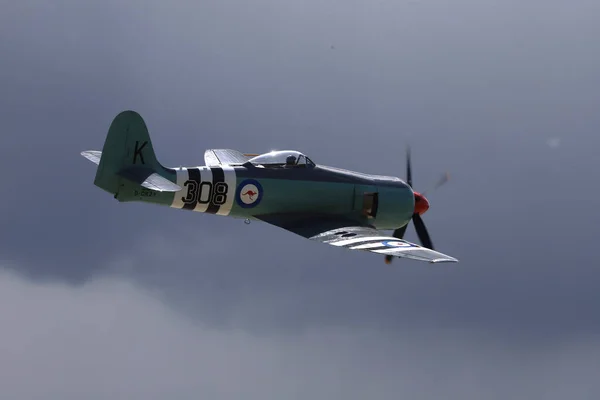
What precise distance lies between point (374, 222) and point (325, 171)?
2.23 m

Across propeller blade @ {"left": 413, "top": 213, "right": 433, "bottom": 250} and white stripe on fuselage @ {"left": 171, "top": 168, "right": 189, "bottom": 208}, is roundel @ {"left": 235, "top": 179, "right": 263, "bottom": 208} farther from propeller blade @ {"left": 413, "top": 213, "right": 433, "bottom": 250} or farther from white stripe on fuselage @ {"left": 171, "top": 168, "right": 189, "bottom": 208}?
propeller blade @ {"left": 413, "top": 213, "right": 433, "bottom": 250}

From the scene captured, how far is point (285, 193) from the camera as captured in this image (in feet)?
107

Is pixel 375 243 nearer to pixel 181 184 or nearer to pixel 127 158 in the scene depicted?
pixel 181 184

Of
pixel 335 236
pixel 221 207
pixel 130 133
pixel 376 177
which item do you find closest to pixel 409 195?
pixel 376 177

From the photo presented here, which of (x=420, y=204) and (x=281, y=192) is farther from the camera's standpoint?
(x=420, y=204)

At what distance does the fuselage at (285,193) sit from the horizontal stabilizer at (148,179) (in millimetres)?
261

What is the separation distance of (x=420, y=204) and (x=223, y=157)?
6.61 meters

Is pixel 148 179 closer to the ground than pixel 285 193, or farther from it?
farther from it

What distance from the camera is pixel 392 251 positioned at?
29.6 m

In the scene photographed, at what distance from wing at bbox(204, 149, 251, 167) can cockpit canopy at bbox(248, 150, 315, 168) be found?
299cm

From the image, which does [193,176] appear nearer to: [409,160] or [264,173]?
[264,173]

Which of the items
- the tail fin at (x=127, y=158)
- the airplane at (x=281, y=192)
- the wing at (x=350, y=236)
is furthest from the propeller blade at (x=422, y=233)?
the tail fin at (x=127, y=158)

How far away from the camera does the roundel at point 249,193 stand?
105 feet

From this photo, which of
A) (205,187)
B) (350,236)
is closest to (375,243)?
(350,236)
